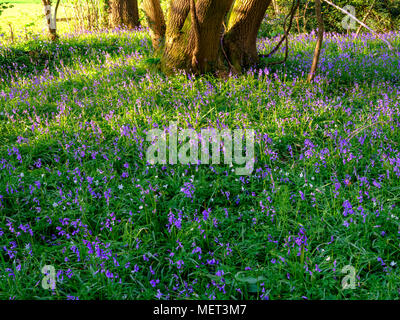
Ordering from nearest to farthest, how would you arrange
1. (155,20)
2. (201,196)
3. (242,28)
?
(201,196) → (242,28) → (155,20)

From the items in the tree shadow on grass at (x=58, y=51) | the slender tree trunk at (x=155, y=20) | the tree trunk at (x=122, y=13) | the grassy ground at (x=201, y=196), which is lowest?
the grassy ground at (x=201, y=196)

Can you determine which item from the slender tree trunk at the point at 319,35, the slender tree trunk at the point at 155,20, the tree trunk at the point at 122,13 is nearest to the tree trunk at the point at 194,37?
the slender tree trunk at the point at 155,20

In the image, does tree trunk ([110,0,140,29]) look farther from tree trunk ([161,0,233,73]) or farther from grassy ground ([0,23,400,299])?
grassy ground ([0,23,400,299])

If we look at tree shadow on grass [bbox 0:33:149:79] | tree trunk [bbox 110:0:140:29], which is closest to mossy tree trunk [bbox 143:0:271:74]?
tree shadow on grass [bbox 0:33:149:79]

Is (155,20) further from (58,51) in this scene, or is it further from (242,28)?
(58,51)

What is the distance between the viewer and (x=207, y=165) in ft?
13.2

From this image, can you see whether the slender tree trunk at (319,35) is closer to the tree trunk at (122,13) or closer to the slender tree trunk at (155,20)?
the slender tree trunk at (155,20)

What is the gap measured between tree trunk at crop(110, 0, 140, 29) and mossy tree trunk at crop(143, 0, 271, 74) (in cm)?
Result: 499

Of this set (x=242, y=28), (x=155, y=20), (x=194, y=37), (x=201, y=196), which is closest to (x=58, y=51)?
(x=155, y=20)

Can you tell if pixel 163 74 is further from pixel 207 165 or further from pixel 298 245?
pixel 298 245

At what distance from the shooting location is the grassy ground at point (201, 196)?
272cm

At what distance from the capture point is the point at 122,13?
1084cm

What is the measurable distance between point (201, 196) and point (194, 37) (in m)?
3.15

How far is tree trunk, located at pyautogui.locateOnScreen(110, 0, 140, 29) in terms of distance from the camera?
35.4 feet
